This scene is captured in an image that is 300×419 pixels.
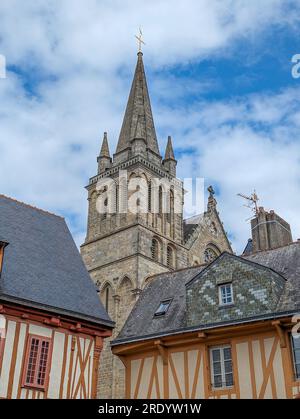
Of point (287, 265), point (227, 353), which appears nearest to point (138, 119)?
point (287, 265)

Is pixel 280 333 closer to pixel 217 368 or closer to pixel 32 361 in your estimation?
pixel 217 368

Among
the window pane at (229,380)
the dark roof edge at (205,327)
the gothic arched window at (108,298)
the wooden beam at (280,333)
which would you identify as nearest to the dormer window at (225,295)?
the dark roof edge at (205,327)

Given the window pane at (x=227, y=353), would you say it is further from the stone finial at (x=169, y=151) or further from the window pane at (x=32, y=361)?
the stone finial at (x=169, y=151)

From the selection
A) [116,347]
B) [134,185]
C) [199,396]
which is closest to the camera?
[199,396]

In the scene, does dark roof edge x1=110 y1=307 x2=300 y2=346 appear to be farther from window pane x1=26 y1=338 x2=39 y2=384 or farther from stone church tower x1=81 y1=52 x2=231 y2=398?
stone church tower x1=81 y1=52 x2=231 y2=398

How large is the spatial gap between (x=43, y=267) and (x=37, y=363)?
2763 mm

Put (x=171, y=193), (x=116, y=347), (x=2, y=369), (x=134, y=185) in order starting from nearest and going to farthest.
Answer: (x=2, y=369)
(x=116, y=347)
(x=134, y=185)
(x=171, y=193)

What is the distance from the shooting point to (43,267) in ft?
47.2

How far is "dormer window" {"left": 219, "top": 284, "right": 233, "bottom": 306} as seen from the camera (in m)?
14.0

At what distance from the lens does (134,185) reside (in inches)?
1206

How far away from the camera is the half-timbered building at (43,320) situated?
39.9 ft
